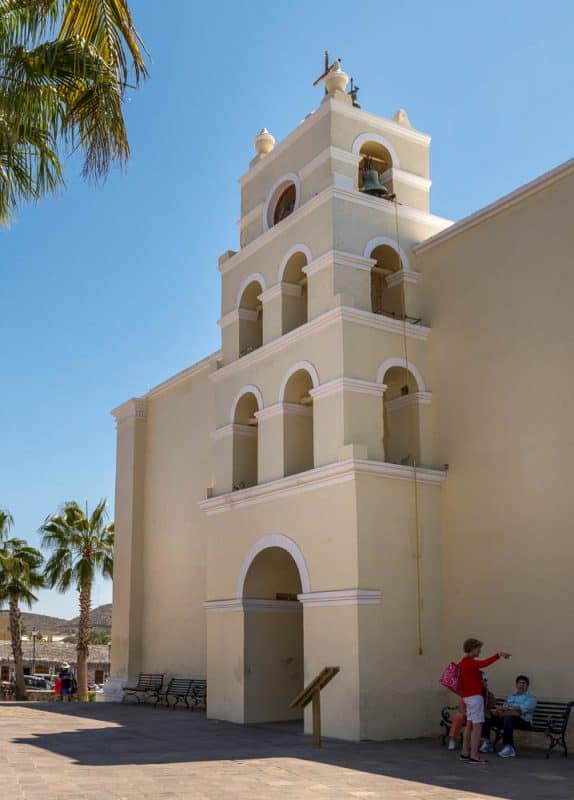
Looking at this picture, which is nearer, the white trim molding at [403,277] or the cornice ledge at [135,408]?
the white trim molding at [403,277]

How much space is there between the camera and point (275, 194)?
1845 cm

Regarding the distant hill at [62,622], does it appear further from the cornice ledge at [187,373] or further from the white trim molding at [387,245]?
the white trim molding at [387,245]

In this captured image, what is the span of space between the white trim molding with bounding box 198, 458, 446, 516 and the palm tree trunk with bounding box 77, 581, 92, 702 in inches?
576

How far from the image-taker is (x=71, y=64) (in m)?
10.3

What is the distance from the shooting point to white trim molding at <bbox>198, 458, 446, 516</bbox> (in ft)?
48.6

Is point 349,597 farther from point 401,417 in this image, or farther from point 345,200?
point 345,200

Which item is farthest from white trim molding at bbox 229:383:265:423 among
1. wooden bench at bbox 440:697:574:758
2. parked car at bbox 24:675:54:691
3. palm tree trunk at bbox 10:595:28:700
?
parked car at bbox 24:675:54:691

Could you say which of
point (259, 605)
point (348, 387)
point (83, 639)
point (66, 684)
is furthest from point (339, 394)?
point (83, 639)

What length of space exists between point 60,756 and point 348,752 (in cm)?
382

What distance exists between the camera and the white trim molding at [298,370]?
52.7 feet

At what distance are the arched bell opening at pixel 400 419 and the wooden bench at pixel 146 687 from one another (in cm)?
940

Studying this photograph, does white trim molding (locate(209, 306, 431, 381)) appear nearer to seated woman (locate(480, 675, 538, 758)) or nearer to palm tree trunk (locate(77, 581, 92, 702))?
seated woman (locate(480, 675, 538, 758))

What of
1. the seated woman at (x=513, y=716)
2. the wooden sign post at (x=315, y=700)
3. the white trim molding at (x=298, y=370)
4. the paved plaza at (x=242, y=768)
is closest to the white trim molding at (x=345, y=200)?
the white trim molding at (x=298, y=370)

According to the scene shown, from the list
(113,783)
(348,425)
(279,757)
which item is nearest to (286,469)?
(348,425)
